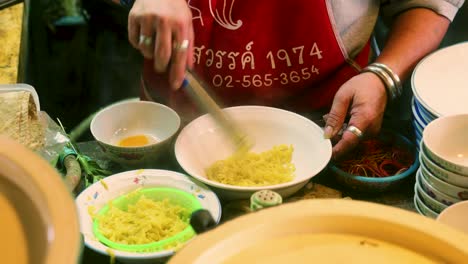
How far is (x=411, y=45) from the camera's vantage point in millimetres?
1653

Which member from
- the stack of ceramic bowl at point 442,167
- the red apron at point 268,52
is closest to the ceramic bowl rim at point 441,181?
the stack of ceramic bowl at point 442,167

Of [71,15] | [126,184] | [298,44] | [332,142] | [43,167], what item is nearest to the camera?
[43,167]

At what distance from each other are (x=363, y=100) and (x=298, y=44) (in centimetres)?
28

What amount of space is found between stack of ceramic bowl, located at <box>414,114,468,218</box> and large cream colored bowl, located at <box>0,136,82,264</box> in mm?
797

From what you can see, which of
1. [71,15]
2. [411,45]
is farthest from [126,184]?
[71,15]

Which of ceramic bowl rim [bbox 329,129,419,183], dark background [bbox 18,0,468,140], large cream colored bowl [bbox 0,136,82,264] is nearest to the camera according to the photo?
large cream colored bowl [bbox 0,136,82,264]

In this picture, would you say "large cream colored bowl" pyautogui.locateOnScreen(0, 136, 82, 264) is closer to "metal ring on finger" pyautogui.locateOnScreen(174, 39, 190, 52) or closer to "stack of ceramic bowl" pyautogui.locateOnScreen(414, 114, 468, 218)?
"metal ring on finger" pyautogui.locateOnScreen(174, 39, 190, 52)

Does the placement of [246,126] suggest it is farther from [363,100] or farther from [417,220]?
[417,220]

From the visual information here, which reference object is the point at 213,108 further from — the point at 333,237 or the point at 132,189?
the point at 333,237

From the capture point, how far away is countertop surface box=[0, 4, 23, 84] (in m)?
1.71

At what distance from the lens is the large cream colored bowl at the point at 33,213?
0.56m

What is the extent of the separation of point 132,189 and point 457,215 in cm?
73

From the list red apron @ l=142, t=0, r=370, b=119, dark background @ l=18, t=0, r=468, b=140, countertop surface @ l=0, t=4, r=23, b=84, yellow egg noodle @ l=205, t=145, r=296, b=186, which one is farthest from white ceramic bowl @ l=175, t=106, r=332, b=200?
dark background @ l=18, t=0, r=468, b=140

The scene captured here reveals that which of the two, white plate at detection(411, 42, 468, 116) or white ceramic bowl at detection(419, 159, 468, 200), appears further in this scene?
white plate at detection(411, 42, 468, 116)
